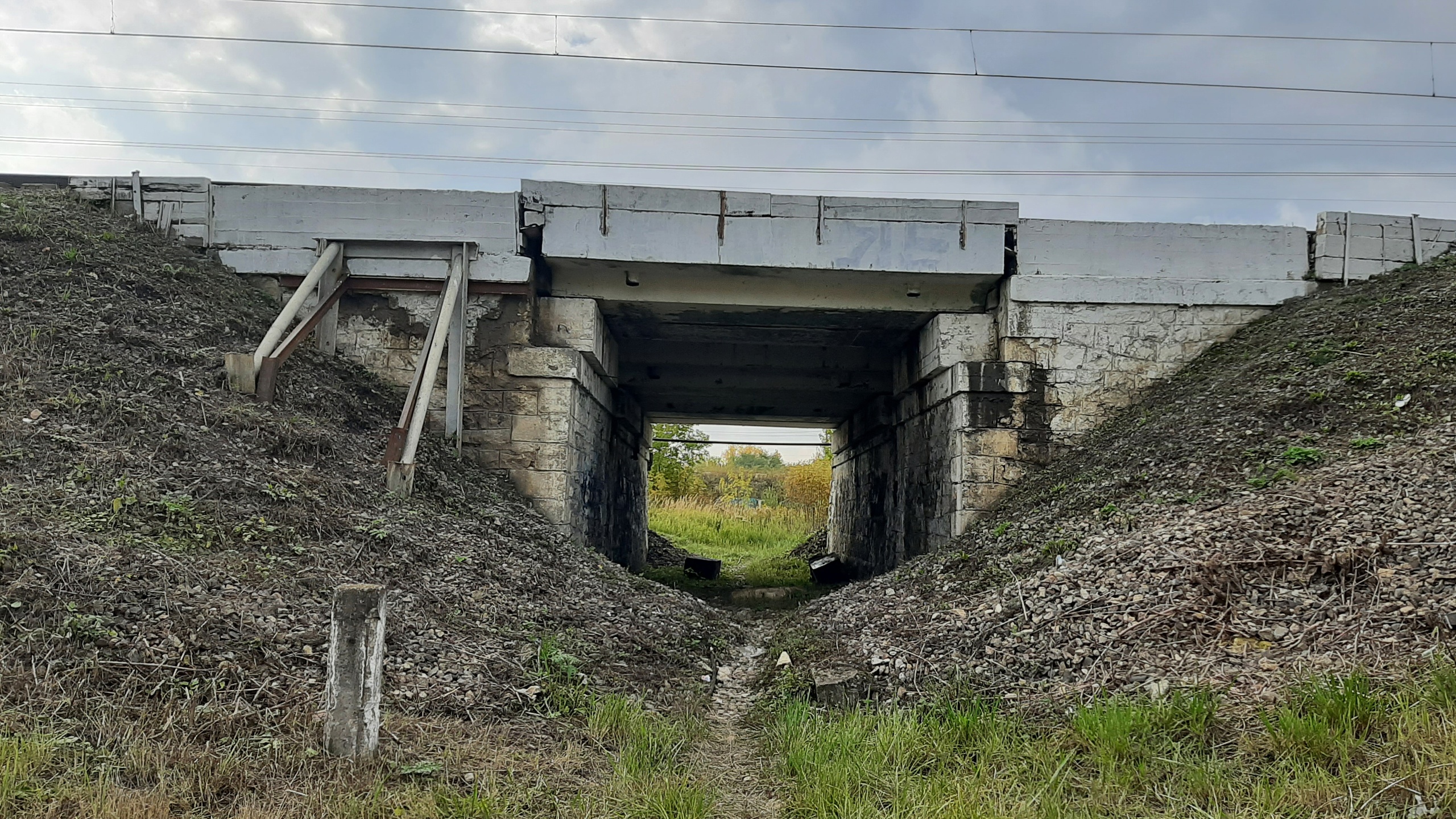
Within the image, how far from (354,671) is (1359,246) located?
413 inches

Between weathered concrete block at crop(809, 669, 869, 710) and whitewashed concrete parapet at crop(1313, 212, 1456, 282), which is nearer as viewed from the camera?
weathered concrete block at crop(809, 669, 869, 710)

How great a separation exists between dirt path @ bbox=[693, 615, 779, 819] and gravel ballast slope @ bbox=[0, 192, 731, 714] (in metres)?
0.29

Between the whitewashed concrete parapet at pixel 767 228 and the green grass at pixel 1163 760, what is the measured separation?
18.2 feet

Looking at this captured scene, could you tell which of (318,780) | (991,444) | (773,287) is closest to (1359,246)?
(991,444)

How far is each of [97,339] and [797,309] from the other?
651 centimetres

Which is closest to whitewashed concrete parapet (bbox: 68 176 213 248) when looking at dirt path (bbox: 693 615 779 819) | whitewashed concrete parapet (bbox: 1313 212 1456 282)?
dirt path (bbox: 693 615 779 819)

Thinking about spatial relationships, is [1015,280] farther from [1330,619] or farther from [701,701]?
[701,701]

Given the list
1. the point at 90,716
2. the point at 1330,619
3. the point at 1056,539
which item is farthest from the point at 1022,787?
the point at 90,716

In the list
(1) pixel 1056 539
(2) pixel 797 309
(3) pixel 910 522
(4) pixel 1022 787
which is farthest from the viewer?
(3) pixel 910 522

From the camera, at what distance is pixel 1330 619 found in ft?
15.0

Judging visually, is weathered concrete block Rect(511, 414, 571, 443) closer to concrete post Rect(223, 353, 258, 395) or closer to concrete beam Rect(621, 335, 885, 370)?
concrete post Rect(223, 353, 258, 395)

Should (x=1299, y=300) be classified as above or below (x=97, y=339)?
above

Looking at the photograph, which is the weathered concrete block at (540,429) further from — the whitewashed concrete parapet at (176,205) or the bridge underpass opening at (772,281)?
the whitewashed concrete parapet at (176,205)

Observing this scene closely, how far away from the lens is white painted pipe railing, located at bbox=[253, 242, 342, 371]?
7.42 m
